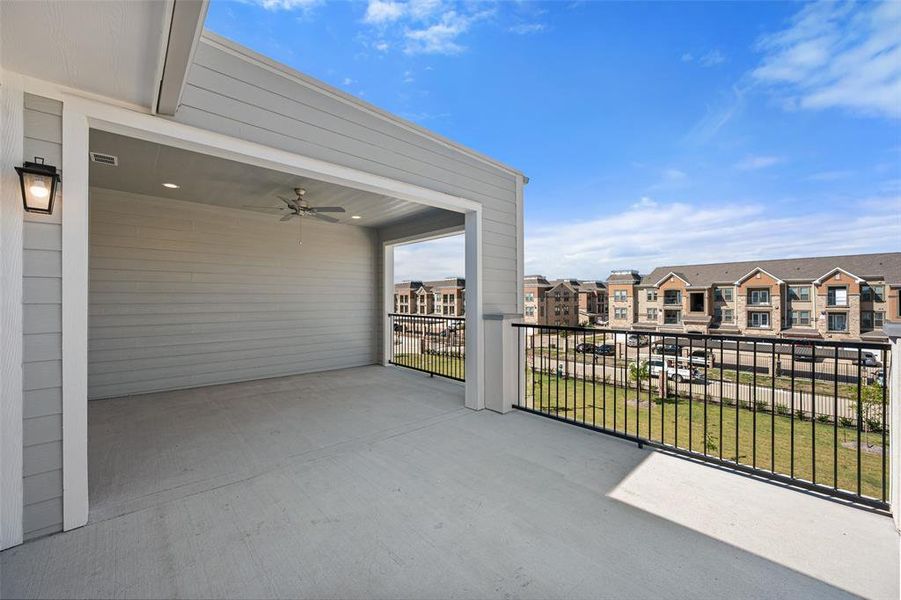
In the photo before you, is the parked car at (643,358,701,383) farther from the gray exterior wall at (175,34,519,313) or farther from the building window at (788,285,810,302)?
the building window at (788,285,810,302)

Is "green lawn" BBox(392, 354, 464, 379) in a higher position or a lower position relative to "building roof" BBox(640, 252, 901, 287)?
lower

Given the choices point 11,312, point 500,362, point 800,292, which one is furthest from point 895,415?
point 800,292

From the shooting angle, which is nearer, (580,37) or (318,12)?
(318,12)

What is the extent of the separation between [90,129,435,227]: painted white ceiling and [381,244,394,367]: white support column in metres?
1.22

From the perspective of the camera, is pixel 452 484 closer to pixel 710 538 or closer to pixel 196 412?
pixel 710 538

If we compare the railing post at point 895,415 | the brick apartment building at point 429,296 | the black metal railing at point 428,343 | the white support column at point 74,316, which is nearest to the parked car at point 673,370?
the railing post at point 895,415

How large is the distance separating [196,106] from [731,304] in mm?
25712

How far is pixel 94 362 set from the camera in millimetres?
4223

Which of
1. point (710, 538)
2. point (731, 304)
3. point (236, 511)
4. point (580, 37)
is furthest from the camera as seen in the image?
point (731, 304)

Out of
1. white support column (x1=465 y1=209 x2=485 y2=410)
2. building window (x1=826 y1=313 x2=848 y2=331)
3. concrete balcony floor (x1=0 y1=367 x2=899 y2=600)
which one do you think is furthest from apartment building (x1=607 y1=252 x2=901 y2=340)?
concrete balcony floor (x1=0 y1=367 x2=899 y2=600)

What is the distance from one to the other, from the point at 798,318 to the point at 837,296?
2335 millimetres

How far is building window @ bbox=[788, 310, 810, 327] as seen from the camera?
54.3 feet

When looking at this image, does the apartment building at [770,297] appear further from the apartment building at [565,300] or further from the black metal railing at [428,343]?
the black metal railing at [428,343]

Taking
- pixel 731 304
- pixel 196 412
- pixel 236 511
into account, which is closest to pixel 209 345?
pixel 196 412
